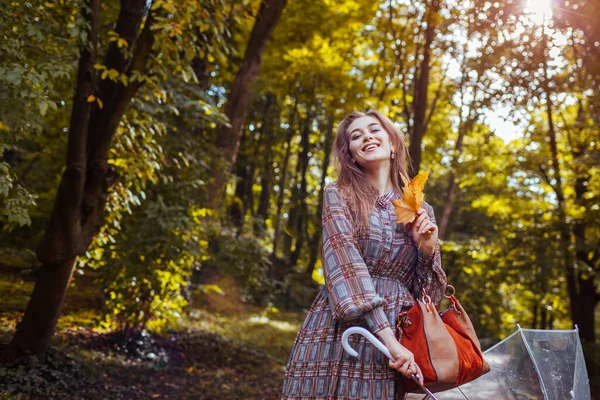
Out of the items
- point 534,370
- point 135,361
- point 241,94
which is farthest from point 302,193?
point 534,370

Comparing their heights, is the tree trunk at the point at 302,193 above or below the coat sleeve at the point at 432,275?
above

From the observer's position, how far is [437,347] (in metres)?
2.17

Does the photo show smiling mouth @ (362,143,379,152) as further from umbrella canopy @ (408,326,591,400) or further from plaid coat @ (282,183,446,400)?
umbrella canopy @ (408,326,591,400)

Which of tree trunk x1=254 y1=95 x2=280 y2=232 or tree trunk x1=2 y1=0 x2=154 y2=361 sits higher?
tree trunk x1=254 y1=95 x2=280 y2=232

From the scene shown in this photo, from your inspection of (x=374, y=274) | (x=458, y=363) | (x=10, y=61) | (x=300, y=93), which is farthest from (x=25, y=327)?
(x=300, y=93)

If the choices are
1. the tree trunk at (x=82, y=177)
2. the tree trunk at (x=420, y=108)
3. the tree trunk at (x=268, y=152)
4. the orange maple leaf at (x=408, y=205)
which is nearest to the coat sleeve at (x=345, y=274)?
the orange maple leaf at (x=408, y=205)

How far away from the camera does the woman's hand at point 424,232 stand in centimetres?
242

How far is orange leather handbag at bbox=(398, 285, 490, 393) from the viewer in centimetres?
215

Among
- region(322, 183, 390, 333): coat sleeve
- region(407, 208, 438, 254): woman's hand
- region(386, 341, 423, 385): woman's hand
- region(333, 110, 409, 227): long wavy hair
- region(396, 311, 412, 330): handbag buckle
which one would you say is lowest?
region(386, 341, 423, 385): woman's hand

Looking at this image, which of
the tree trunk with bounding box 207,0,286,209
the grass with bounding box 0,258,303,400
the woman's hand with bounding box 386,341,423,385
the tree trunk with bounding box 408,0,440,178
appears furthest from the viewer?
the tree trunk with bounding box 408,0,440,178

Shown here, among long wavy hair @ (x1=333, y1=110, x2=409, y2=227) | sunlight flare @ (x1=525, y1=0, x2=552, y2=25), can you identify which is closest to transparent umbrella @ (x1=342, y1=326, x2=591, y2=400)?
long wavy hair @ (x1=333, y1=110, x2=409, y2=227)

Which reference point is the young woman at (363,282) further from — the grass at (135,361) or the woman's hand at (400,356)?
the grass at (135,361)

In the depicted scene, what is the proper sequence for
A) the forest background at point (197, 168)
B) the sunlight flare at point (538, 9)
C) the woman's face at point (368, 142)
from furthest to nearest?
the sunlight flare at point (538, 9) → the forest background at point (197, 168) → the woman's face at point (368, 142)

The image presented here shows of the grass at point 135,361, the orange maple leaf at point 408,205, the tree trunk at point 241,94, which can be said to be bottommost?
the grass at point 135,361
